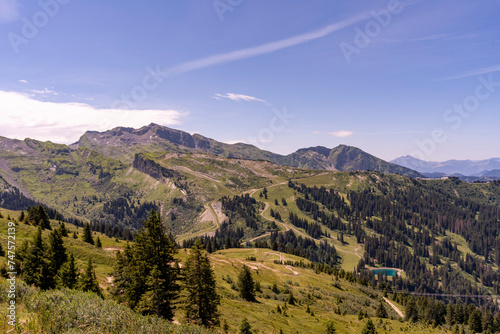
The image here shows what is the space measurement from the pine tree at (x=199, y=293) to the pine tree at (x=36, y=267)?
18.2 metres

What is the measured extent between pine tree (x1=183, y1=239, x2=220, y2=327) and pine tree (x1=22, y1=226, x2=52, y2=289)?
1817 cm

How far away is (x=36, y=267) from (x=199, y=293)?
21.5 meters

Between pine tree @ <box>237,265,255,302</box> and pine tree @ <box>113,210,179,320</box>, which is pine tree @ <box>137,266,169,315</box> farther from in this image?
pine tree @ <box>237,265,255,302</box>

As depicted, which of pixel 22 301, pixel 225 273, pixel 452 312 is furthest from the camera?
pixel 452 312

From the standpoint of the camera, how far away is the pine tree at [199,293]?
32594 mm

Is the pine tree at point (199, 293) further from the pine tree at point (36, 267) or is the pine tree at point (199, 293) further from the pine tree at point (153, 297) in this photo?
the pine tree at point (36, 267)

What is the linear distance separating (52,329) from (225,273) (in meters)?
73.5

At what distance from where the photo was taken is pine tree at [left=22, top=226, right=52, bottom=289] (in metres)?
32.6

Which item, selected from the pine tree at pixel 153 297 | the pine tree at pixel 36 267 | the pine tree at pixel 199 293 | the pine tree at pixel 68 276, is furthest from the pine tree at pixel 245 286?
the pine tree at pixel 36 267

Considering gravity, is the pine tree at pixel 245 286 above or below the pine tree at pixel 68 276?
below

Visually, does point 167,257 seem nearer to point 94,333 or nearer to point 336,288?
point 94,333

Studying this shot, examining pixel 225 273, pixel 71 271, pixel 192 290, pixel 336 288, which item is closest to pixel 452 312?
pixel 336 288

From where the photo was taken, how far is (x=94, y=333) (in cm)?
1278

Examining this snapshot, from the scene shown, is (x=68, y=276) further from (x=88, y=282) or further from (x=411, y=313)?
(x=411, y=313)
